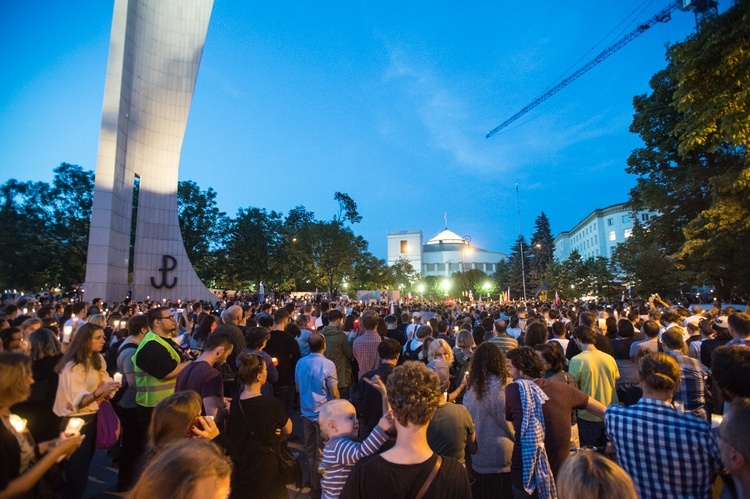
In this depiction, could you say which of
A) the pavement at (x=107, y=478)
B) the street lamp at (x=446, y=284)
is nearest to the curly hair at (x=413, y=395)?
the pavement at (x=107, y=478)

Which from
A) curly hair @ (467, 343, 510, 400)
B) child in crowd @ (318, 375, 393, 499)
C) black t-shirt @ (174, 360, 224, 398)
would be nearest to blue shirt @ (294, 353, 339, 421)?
black t-shirt @ (174, 360, 224, 398)

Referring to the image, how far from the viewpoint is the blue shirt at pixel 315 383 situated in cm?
515

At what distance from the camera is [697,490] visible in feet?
7.94

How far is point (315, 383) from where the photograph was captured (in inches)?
203

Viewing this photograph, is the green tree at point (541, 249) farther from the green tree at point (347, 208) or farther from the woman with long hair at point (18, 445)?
the woman with long hair at point (18, 445)

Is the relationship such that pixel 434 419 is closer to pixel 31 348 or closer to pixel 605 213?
pixel 31 348

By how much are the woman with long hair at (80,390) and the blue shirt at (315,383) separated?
7.20 feet

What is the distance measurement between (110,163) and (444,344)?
2667 cm

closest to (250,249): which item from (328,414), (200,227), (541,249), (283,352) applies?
(200,227)

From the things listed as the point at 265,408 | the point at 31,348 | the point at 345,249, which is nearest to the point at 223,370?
the point at 31,348

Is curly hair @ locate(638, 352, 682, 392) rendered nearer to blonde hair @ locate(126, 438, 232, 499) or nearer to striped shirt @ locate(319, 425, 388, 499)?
striped shirt @ locate(319, 425, 388, 499)

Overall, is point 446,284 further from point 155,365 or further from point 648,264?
point 155,365

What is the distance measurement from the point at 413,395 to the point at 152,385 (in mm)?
3939

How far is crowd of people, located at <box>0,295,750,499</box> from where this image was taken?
205cm
